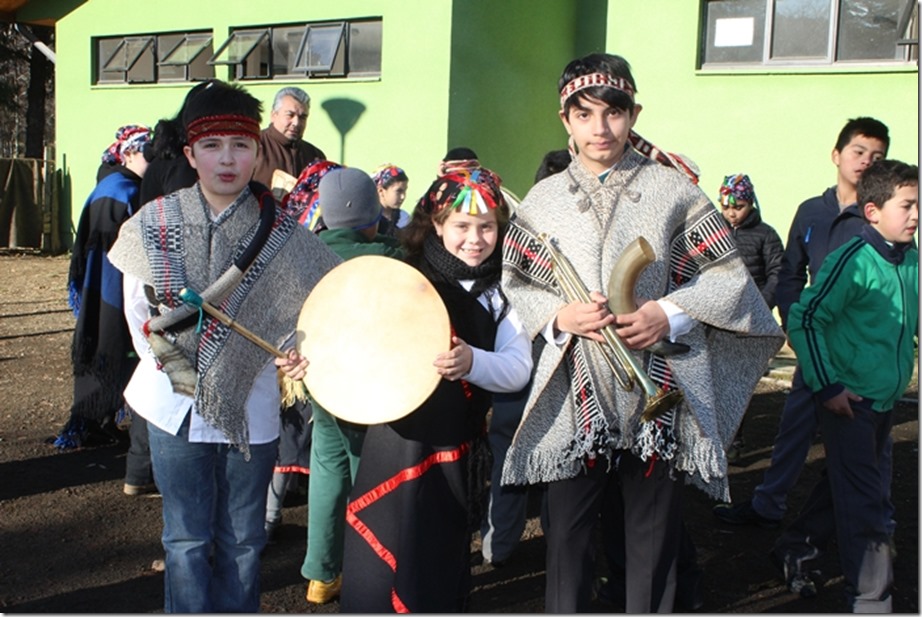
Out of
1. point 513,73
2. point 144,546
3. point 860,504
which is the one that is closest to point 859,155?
point 860,504

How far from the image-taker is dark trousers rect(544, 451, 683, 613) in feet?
9.11

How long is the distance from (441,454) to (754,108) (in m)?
7.90

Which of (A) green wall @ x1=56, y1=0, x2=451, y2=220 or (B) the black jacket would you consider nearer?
(B) the black jacket

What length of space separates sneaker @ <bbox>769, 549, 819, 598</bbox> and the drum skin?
6.70ft

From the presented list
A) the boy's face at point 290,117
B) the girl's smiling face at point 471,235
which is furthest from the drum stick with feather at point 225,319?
the boy's face at point 290,117

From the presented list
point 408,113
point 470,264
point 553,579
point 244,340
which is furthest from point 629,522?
point 408,113

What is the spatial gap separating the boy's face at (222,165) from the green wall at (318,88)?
26.8 feet

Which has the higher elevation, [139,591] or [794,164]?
[794,164]

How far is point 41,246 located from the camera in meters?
17.2

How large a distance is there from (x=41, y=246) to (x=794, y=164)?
13513 millimetres

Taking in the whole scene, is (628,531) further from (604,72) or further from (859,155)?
(859,155)

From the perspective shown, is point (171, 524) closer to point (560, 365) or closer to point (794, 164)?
point (560, 365)

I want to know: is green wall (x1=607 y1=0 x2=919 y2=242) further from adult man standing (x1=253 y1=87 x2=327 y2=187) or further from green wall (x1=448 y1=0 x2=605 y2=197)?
adult man standing (x1=253 y1=87 x2=327 y2=187)

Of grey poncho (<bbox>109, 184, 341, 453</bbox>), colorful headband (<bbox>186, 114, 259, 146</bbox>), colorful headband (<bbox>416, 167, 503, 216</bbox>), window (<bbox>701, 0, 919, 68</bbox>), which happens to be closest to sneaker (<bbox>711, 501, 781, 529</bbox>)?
colorful headband (<bbox>416, 167, 503, 216</bbox>)
